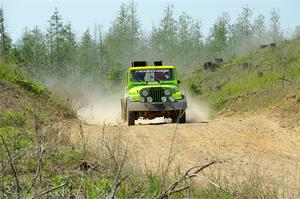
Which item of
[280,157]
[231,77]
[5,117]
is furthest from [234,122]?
[231,77]

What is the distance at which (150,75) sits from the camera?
16203mm

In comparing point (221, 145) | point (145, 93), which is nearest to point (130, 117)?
point (145, 93)

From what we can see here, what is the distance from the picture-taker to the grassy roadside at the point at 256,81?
18.4 meters

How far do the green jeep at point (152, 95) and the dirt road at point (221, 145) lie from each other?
6.61ft

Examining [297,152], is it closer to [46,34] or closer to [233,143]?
[233,143]

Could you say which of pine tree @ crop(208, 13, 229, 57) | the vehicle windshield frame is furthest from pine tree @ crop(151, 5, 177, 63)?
the vehicle windshield frame

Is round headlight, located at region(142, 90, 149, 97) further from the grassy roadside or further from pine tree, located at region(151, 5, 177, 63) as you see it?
pine tree, located at region(151, 5, 177, 63)

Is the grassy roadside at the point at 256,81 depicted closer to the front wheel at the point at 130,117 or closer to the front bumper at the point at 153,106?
the front bumper at the point at 153,106

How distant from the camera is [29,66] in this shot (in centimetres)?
5981

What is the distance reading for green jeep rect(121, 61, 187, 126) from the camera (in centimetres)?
1507

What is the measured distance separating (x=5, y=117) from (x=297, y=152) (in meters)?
5.81

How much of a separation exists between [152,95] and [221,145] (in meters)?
5.41

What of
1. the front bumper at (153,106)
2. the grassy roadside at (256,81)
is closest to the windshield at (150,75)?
the front bumper at (153,106)

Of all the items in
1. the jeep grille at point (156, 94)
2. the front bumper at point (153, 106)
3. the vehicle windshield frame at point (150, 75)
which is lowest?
the front bumper at point (153, 106)
